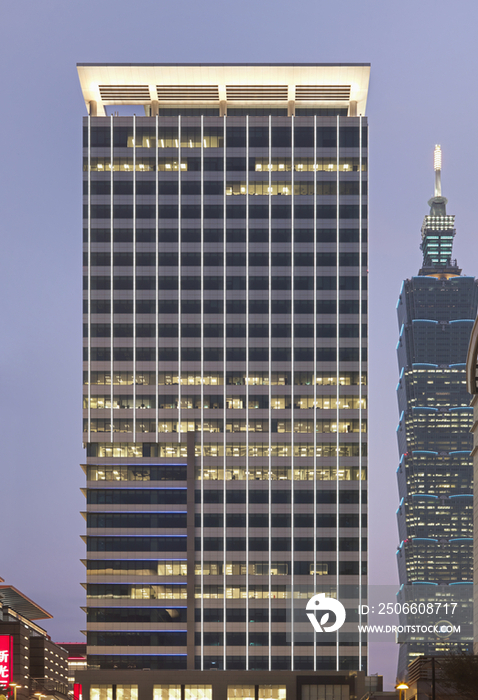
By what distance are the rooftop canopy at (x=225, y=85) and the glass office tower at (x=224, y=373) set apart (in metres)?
0.41

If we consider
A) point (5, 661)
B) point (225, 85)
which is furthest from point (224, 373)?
point (5, 661)

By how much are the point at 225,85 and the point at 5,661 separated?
4227 inches

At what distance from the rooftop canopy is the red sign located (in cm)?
9800

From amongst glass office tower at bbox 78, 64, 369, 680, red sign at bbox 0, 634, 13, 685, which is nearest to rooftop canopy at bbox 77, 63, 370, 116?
glass office tower at bbox 78, 64, 369, 680

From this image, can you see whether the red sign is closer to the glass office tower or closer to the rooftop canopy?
the glass office tower

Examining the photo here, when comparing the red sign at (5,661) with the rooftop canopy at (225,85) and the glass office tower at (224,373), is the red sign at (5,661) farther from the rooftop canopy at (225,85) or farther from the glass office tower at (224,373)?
the rooftop canopy at (225,85)

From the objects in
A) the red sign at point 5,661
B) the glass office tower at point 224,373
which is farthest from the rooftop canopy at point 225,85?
the red sign at point 5,661

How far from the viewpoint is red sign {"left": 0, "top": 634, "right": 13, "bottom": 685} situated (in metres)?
121

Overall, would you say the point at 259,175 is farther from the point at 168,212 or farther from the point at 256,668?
the point at 256,668

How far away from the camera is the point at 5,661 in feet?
409

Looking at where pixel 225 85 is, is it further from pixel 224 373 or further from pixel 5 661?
pixel 5 661

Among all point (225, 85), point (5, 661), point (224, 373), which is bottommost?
point (5, 661)

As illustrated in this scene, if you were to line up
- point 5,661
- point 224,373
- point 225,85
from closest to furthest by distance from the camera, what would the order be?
point 5,661 < point 224,373 < point 225,85

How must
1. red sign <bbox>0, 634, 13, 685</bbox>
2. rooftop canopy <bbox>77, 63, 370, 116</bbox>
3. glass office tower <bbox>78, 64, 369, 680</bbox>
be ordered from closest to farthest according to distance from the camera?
1. red sign <bbox>0, 634, 13, 685</bbox>
2. glass office tower <bbox>78, 64, 369, 680</bbox>
3. rooftop canopy <bbox>77, 63, 370, 116</bbox>
